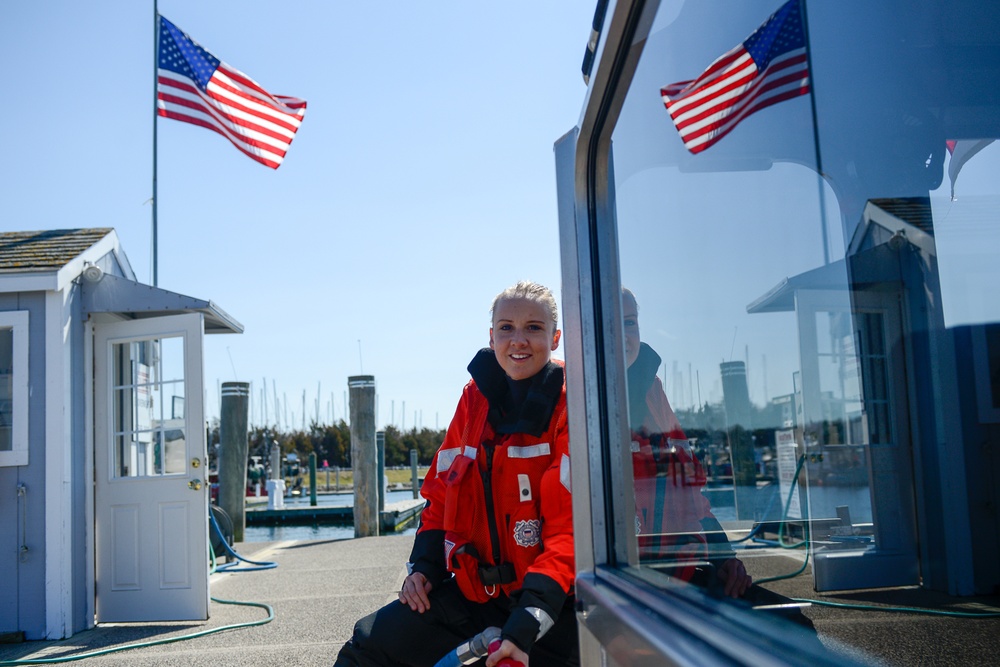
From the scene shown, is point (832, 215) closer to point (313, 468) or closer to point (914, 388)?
point (914, 388)

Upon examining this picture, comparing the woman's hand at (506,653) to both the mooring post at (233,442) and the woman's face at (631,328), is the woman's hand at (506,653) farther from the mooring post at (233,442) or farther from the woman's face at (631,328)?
the mooring post at (233,442)

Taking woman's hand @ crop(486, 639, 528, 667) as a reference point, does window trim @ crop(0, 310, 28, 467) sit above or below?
above

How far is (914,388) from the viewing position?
2.39ft

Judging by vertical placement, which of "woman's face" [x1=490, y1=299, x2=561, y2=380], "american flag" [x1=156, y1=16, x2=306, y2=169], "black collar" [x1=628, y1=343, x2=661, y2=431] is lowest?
"black collar" [x1=628, y1=343, x2=661, y2=431]

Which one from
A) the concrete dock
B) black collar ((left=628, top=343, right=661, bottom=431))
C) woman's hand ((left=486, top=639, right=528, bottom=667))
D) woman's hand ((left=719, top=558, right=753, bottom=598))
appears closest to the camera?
the concrete dock

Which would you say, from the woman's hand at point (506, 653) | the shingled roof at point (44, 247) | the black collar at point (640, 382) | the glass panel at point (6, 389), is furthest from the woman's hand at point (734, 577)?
the glass panel at point (6, 389)

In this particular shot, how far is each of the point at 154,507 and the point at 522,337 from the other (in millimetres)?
4992

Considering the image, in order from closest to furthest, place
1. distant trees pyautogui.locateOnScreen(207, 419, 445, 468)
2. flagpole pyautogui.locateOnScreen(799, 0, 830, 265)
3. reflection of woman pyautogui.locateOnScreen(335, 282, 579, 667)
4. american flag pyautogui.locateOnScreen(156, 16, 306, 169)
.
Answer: flagpole pyautogui.locateOnScreen(799, 0, 830, 265) → reflection of woman pyautogui.locateOnScreen(335, 282, 579, 667) → american flag pyautogui.locateOnScreen(156, 16, 306, 169) → distant trees pyautogui.locateOnScreen(207, 419, 445, 468)

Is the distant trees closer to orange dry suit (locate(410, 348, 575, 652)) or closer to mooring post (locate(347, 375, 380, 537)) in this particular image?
mooring post (locate(347, 375, 380, 537))

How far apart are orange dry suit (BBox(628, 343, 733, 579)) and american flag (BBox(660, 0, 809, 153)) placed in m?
0.41

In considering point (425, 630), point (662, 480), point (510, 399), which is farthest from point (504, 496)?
point (662, 480)

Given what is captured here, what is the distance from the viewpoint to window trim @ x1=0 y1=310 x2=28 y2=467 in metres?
6.28

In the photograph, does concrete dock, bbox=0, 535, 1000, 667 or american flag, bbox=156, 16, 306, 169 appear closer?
concrete dock, bbox=0, 535, 1000, 667

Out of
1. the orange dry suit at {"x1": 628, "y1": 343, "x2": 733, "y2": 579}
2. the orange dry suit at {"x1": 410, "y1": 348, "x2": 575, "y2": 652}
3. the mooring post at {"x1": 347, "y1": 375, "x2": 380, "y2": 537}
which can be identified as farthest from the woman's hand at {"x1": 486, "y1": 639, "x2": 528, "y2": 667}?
the mooring post at {"x1": 347, "y1": 375, "x2": 380, "y2": 537}
